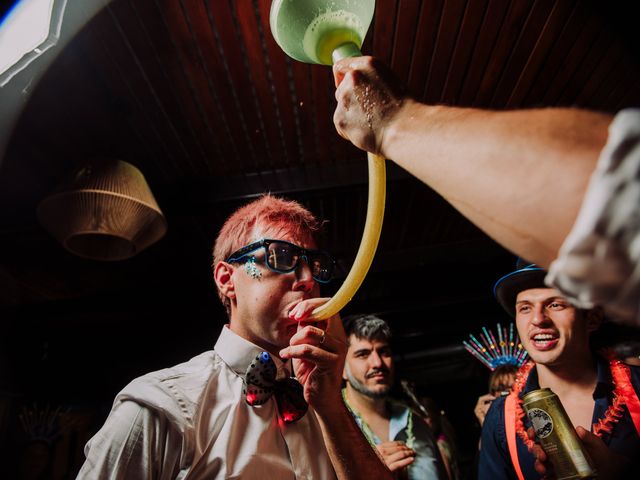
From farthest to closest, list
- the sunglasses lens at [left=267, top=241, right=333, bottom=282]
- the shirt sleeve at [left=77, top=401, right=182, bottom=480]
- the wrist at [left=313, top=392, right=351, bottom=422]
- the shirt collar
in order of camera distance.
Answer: the sunglasses lens at [left=267, top=241, right=333, bottom=282] < the shirt collar < the wrist at [left=313, top=392, right=351, bottom=422] < the shirt sleeve at [left=77, top=401, right=182, bottom=480]

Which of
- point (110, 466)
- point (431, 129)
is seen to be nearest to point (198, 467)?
point (110, 466)

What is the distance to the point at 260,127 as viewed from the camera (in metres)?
3.65

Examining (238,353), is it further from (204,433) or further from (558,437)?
(558,437)

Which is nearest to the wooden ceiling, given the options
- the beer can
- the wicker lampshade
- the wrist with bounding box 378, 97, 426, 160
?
the wicker lampshade

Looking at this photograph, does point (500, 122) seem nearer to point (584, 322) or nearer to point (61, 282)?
point (584, 322)

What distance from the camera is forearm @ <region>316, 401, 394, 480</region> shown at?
1458 mm

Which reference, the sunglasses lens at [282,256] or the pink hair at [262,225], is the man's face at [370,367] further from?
the sunglasses lens at [282,256]

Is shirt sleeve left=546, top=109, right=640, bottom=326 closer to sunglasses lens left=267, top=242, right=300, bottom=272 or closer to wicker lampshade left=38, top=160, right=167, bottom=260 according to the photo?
sunglasses lens left=267, top=242, right=300, bottom=272

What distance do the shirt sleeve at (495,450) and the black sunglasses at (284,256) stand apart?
5.13 feet

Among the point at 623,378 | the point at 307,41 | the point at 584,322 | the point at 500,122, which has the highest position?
the point at 307,41

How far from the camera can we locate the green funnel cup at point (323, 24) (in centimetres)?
103

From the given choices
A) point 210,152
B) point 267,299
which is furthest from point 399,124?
point 210,152

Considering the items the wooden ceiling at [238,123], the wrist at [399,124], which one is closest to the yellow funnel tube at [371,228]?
the wrist at [399,124]

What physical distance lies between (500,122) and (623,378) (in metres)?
2.36
